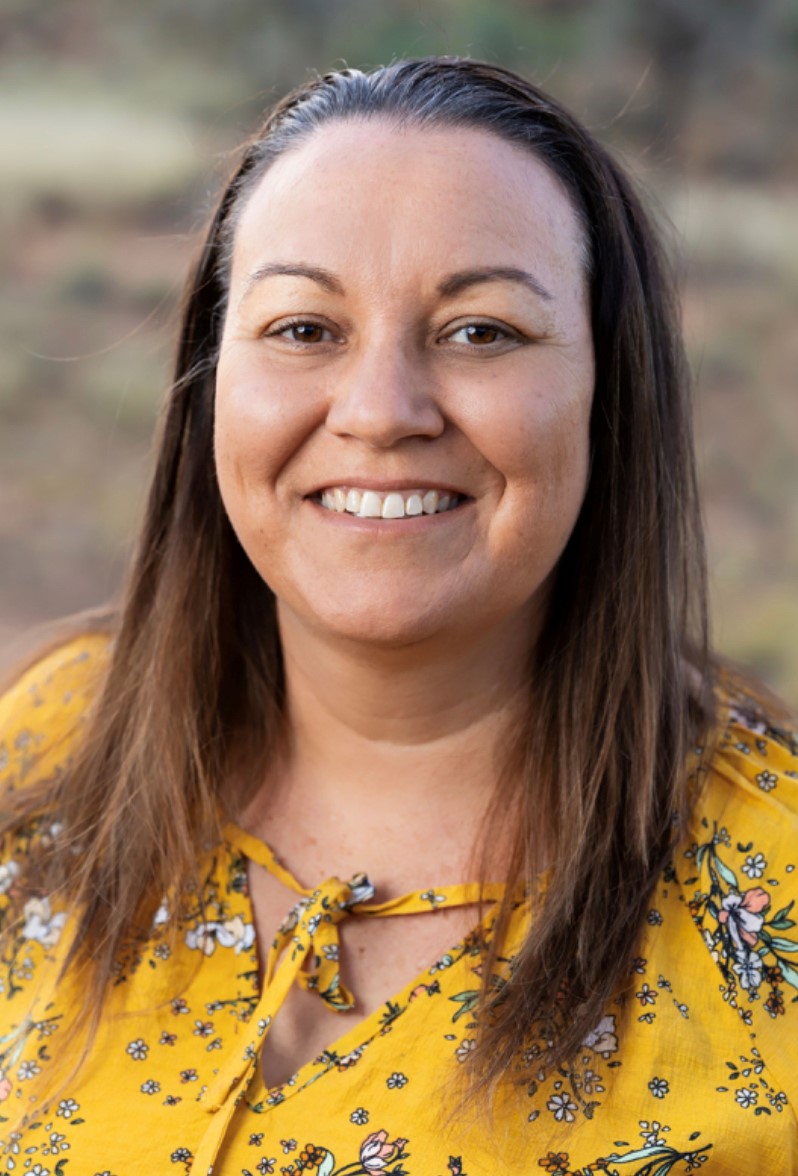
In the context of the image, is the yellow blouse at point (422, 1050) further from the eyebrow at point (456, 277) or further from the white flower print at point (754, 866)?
the eyebrow at point (456, 277)

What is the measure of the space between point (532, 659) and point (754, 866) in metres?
0.36

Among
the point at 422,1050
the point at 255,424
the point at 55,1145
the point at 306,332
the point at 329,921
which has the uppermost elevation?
the point at 306,332

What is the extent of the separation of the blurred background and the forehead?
4.70 m

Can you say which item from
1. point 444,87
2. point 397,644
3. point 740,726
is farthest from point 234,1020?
point 444,87

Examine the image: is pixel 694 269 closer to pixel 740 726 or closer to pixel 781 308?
pixel 781 308

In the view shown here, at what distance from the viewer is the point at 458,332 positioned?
5.07 ft

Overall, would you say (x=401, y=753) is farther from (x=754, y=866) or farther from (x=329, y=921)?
(x=754, y=866)

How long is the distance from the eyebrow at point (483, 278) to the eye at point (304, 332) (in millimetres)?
138

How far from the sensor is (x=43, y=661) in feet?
6.98

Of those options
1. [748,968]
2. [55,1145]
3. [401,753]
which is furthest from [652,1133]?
[55,1145]

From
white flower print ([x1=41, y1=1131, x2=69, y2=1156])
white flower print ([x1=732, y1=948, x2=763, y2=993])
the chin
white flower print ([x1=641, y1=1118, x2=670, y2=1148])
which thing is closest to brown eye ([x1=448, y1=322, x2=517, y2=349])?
the chin

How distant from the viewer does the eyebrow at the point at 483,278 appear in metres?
1.53

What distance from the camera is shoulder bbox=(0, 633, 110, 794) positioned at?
1.98m

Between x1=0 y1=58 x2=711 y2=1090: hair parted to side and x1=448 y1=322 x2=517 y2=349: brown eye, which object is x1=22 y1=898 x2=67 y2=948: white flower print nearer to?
x1=0 y1=58 x2=711 y2=1090: hair parted to side
